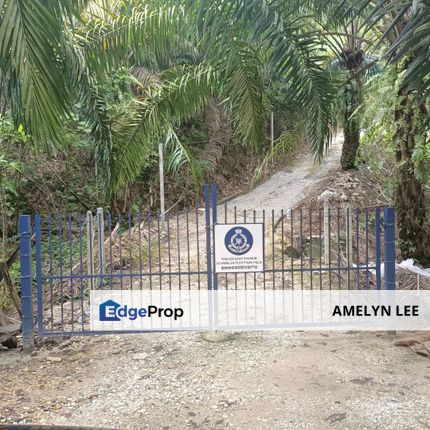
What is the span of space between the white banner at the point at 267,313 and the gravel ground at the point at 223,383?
0.55 ft

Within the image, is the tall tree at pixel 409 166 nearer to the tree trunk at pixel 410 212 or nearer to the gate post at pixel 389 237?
the tree trunk at pixel 410 212

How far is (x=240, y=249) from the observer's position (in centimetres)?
532

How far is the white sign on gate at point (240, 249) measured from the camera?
5.28 meters

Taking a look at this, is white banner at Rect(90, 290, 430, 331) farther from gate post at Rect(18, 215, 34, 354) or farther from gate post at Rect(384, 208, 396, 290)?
gate post at Rect(18, 215, 34, 354)

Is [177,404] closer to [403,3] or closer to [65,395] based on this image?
[65,395]

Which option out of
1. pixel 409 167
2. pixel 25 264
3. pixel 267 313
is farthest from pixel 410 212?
pixel 25 264

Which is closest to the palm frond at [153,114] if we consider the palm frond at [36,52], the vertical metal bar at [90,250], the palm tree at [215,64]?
the palm tree at [215,64]

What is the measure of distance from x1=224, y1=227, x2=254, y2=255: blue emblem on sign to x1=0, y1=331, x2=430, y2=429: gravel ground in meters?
1.00

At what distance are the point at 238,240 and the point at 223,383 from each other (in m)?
1.55

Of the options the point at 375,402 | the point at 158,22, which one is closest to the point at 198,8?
the point at 158,22

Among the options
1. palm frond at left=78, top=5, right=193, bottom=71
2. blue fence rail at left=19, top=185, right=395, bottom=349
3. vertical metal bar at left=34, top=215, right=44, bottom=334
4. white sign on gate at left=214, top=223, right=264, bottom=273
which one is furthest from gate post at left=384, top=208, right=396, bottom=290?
vertical metal bar at left=34, top=215, right=44, bottom=334

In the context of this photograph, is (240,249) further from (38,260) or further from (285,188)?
(285,188)

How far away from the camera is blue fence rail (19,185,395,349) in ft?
17.5

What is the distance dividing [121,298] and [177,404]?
2.50 meters
